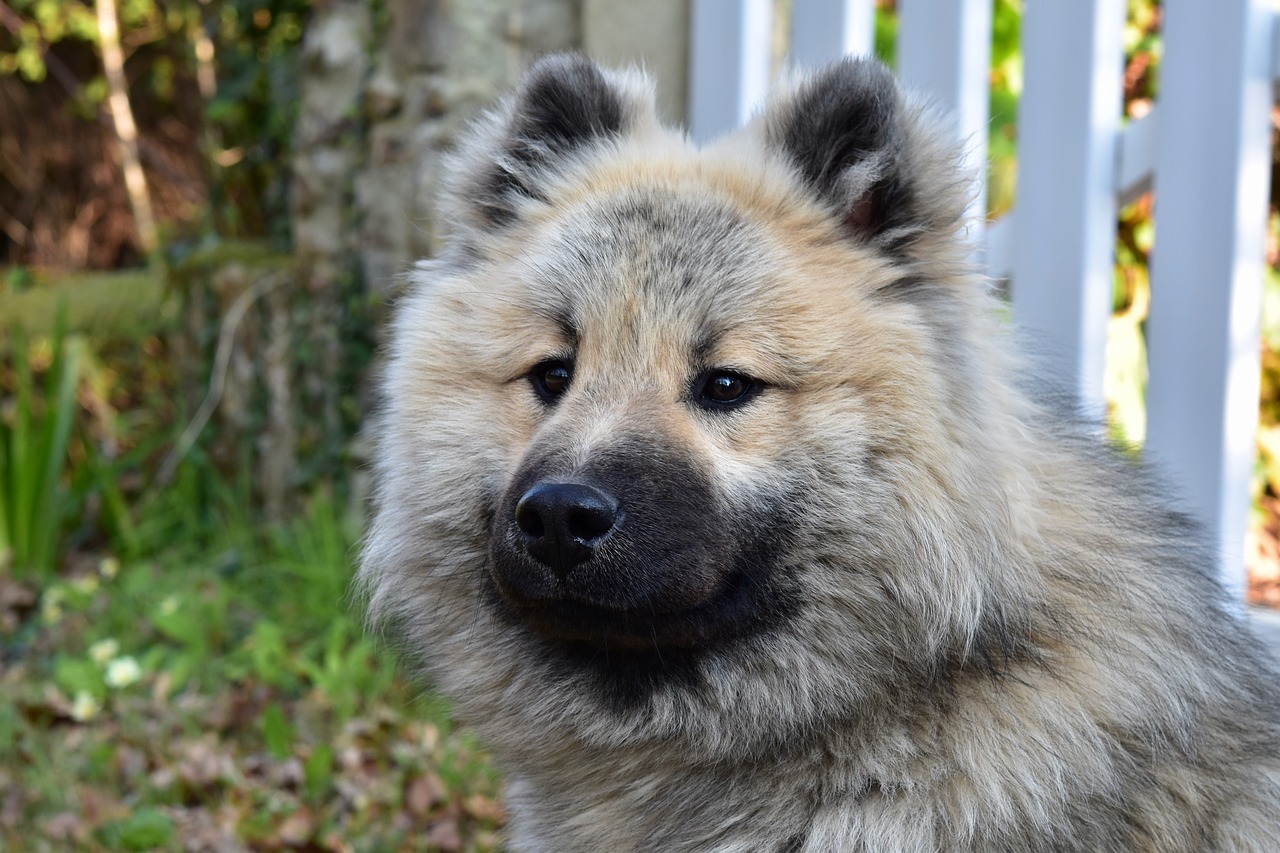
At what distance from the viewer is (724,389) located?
211 cm

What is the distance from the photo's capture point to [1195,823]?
1944 mm

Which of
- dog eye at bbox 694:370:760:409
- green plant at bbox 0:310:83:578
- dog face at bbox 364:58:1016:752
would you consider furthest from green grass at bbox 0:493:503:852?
dog eye at bbox 694:370:760:409

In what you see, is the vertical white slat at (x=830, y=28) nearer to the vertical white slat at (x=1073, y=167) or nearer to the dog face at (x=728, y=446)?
the vertical white slat at (x=1073, y=167)

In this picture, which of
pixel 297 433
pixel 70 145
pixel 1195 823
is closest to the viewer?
pixel 1195 823

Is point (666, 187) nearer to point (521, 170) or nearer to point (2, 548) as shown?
point (521, 170)

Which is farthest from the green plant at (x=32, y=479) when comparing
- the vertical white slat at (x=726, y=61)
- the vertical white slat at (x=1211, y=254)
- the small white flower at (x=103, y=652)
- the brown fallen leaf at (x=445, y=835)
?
the vertical white slat at (x=1211, y=254)

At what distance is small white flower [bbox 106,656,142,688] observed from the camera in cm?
403

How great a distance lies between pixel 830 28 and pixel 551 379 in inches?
71.0

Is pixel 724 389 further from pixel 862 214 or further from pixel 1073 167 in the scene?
pixel 1073 167

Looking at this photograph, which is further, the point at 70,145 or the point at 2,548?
the point at 70,145

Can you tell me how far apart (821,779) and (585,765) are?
1.52 feet

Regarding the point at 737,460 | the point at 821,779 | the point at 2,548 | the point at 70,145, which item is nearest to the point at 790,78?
the point at 737,460

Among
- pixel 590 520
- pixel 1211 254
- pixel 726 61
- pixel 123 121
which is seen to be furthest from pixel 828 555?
pixel 123 121

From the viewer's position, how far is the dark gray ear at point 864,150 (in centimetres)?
208
